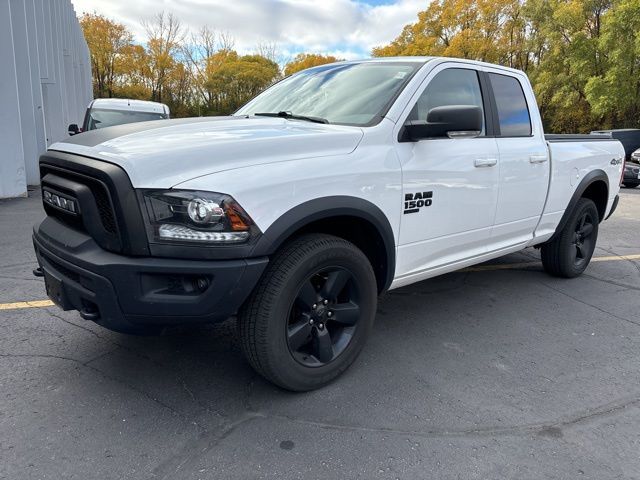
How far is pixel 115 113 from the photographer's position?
1021 cm

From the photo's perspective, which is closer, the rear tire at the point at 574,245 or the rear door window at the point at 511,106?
the rear door window at the point at 511,106

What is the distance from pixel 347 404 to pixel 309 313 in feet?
1.81

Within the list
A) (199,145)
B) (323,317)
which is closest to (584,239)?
(323,317)

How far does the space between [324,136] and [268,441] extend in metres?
1.63

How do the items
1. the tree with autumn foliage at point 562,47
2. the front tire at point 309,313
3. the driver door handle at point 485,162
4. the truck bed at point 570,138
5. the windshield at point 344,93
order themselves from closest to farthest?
the front tire at point 309,313, the windshield at point 344,93, the driver door handle at point 485,162, the truck bed at point 570,138, the tree with autumn foliage at point 562,47

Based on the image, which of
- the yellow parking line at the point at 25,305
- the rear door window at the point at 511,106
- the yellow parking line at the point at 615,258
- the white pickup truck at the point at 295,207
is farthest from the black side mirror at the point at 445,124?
the yellow parking line at the point at 615,258

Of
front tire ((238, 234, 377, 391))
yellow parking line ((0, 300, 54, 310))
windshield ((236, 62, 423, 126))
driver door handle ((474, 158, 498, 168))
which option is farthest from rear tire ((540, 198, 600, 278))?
yellow parking line ((0, 300, 54, 310))

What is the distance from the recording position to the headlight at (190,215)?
2.22 m

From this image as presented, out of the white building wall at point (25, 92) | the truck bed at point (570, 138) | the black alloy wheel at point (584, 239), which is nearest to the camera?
the truck bed at point (570, 138)

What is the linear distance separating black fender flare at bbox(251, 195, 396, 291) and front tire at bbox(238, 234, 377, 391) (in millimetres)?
142

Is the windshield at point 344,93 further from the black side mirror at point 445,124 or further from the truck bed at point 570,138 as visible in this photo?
the truck bed at point 570,138

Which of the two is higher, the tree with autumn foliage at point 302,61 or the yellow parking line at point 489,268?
the tree with autumn foliage at point 302,61

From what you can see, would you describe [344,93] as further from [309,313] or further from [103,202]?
[103,202]

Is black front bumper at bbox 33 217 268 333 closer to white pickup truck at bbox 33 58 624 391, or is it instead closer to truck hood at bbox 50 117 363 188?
white pickup truck at bbox 33 58 624 391
